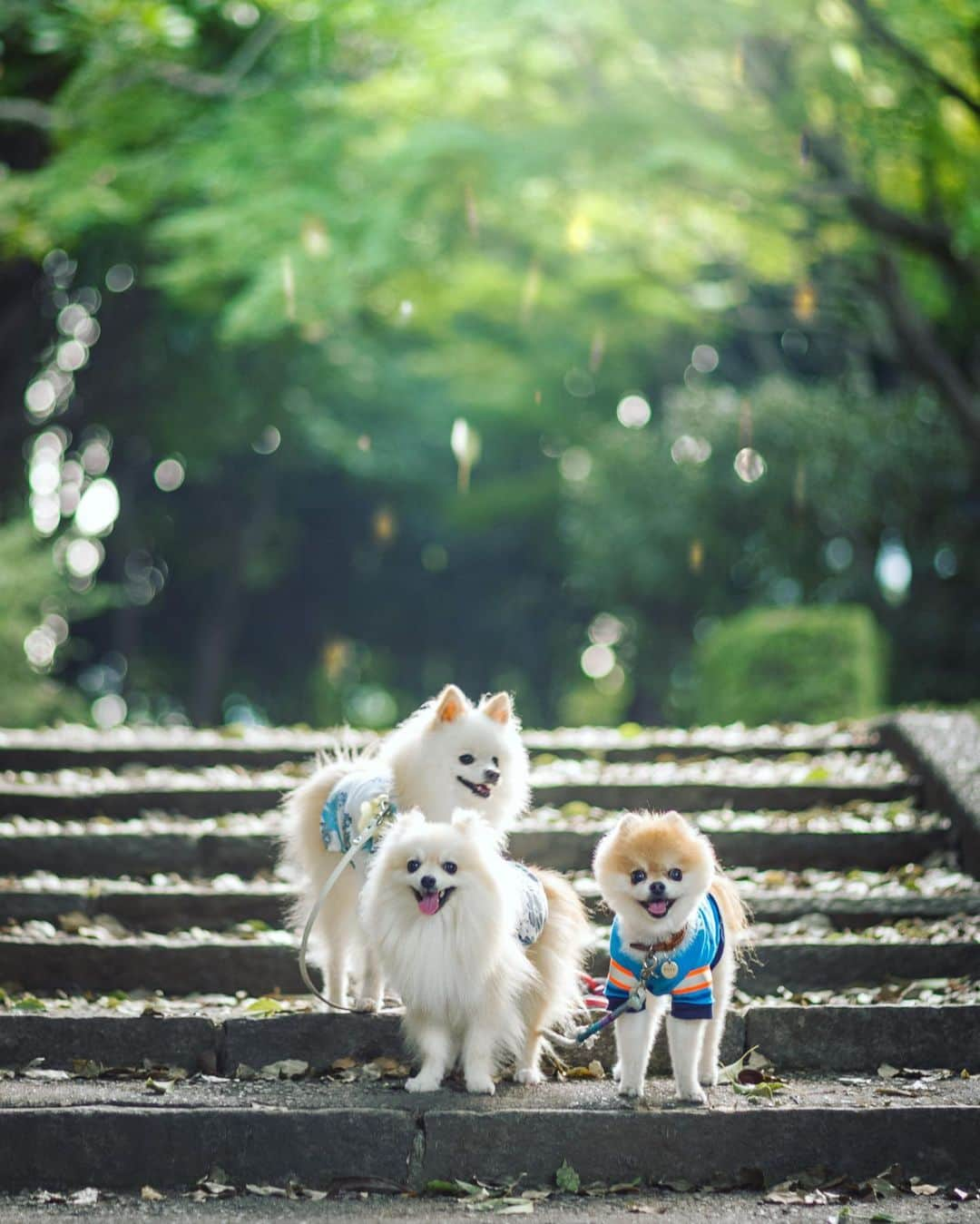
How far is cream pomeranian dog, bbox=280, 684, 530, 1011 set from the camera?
17.0ft

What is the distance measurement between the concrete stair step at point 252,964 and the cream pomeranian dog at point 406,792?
0.55 meters

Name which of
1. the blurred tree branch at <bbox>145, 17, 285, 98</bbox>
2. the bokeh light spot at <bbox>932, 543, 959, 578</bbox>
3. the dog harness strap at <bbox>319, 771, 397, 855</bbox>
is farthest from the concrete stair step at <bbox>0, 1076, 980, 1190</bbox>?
the bokeh light spot at <bbox>932, 543, 959, 578</bbox>

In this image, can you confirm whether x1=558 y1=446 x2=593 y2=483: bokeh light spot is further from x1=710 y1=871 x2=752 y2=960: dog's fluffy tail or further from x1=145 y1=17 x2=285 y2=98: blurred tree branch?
x1=710 y1=871 x2=752 y2=960: dog's fluffy tail

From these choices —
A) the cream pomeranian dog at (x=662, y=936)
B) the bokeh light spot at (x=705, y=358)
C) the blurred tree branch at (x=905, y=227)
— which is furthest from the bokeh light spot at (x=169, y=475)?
the cream pomeranian dog at (x=662, y=936)

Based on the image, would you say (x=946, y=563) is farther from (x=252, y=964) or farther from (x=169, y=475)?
(x=252, y=964)

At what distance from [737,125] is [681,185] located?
81cm

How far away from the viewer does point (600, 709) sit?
2548 cm

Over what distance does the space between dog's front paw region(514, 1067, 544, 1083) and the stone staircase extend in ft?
0.24

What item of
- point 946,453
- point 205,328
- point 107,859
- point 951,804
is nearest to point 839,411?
point 946,453

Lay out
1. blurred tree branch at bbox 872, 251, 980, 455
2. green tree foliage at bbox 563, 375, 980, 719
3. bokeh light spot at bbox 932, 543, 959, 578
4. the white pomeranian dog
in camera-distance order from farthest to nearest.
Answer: bokeh light spot at bbox 932, 543, 959, 578 < green tree foliage at bbox 563, 375, 980, 719 < blurred tree branch at bbox 872, 251, 980, 455 < the white pomeranian dog

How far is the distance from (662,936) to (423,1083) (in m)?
0.92

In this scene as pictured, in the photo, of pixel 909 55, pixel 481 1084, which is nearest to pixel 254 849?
pixel 481 1084

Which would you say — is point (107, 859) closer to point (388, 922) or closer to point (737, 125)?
point (388, 922)

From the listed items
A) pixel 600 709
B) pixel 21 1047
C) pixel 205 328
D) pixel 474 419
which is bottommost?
pixel 600 709
